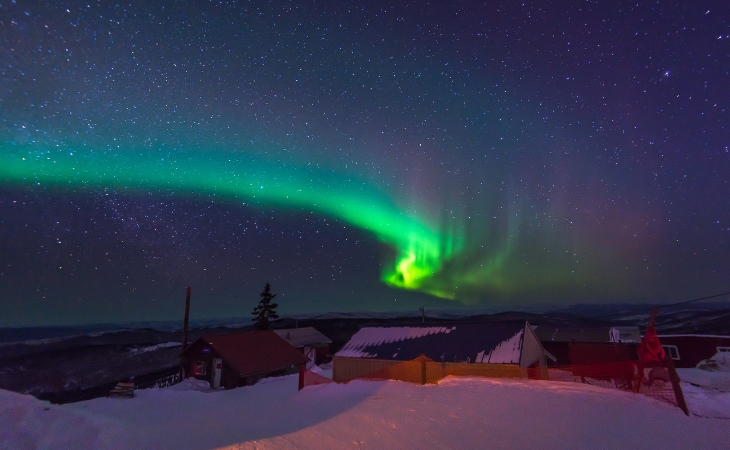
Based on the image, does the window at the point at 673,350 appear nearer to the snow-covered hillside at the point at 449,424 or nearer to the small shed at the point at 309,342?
the snow-covered hillside at the point at 449,424

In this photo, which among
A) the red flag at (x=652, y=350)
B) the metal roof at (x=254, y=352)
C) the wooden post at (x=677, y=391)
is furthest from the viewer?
the metal roof at (x=254, y=352)

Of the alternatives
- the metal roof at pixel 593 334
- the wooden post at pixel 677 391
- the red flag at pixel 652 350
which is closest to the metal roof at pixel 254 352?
the metal roof at pixel 593 334

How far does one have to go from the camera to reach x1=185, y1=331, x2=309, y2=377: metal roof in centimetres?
3275

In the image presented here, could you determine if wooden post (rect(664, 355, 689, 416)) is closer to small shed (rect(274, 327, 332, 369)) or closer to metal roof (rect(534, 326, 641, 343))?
metal roof (rect(534, 326, 641, 343))

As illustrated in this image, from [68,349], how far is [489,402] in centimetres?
11032

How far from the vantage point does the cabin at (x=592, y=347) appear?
37.1 meters

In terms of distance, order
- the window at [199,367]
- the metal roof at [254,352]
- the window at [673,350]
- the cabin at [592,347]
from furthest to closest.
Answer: the cabin at [592,347]
the window at [673,350]
the window at [199,367]
the metal roof at [254,352]

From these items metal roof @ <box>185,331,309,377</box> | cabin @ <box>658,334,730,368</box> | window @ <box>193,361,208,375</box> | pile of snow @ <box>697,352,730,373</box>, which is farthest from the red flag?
window @ <box>193,361,208,375</box>

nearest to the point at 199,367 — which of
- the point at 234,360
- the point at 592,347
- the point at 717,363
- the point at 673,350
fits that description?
the point at 234,360

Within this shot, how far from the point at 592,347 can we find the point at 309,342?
32345mm

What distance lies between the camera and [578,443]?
22.8ft

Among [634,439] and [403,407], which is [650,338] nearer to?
[634,439]

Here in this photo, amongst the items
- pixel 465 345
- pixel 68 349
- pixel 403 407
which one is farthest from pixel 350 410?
pixel 68 349

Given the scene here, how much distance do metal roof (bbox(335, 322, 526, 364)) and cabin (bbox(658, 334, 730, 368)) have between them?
20080 mm
